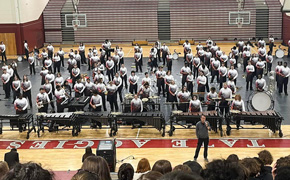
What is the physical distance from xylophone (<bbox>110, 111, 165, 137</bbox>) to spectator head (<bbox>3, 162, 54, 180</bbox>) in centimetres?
1097

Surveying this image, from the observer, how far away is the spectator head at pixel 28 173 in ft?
8.60

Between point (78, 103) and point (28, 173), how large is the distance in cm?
1323

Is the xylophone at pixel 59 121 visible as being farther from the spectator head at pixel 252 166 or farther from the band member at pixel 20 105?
the spectator head at pixel 252 166

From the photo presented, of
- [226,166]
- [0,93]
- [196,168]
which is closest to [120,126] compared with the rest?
[0,93]

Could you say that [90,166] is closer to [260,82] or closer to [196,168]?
[196,168]

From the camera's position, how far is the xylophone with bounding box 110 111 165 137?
13.6 m

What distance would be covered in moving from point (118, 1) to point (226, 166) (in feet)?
118

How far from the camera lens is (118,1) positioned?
1486 inches

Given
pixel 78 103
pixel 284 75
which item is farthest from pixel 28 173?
pixel 284 75

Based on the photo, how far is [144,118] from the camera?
539 inches

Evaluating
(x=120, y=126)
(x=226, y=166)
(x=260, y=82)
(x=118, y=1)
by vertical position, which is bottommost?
(x=120, y=126)

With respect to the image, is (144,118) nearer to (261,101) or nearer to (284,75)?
(261,101)

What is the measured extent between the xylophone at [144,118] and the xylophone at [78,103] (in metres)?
1.94

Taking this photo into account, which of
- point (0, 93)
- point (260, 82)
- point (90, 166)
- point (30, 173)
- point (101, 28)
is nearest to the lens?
point (30, 173)
